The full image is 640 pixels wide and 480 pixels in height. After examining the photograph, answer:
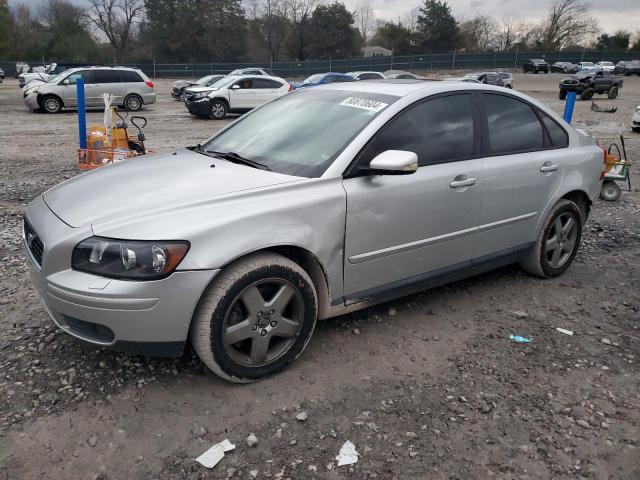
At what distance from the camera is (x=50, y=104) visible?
19.1m

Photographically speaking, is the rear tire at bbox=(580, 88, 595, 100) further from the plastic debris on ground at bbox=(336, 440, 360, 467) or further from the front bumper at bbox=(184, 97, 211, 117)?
the plastic debris on ground at bbox=(336, 440, 360, 467)

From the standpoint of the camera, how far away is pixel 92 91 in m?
19.5

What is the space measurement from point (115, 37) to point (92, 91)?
63509 mm

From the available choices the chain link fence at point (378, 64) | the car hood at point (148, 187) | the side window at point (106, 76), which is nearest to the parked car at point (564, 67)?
the chain link fence at point (378, 64)

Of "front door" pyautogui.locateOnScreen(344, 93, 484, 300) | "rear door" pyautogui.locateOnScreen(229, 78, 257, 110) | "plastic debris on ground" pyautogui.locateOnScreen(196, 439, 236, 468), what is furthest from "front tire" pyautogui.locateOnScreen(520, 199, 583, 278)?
"rear door" pyautogui.locateOnScreen(229, 78, 257, 110)

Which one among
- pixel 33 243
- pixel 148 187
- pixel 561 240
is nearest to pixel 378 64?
pixel 561 240

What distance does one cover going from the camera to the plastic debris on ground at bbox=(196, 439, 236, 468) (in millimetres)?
2400

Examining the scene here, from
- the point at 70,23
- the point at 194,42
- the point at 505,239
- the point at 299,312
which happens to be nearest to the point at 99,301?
the point at 299,312

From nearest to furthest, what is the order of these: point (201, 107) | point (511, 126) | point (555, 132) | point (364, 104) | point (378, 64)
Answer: point (364, 104) → point (511, 126) → point (555, 132) → point (201, 107) → point (378, 64)

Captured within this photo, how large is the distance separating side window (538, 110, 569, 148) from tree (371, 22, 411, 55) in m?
75.7

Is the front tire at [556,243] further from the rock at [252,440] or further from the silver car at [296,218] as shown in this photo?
the rock at [252,440]

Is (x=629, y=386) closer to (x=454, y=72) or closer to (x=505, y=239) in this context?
(x=505, y=239)

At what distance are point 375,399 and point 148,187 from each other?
172 centimetres

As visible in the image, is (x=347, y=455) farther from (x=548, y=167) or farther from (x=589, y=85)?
(x=589, y=85)
